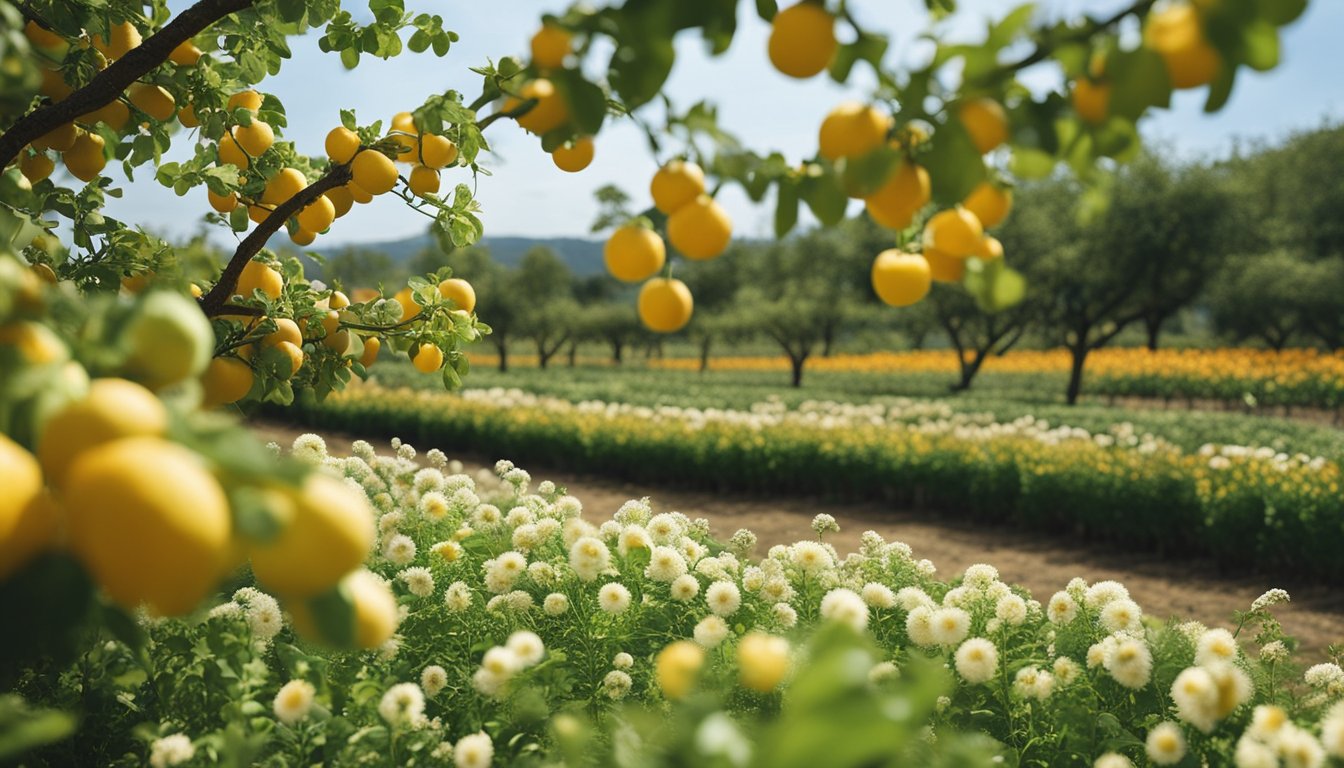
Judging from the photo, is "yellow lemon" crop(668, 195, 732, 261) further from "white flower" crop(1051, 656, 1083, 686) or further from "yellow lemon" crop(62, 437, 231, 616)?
"white flower" crop(1051, 656, 1083, 686)

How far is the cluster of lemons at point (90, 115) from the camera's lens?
7.38ft

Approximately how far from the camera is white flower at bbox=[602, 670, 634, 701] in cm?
208

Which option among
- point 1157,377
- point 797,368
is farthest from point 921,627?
point 797,368

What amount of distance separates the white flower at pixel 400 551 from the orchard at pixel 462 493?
0.04ft

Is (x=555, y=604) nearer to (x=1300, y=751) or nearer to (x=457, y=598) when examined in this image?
(x=457, y=598)

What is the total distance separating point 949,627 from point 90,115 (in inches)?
111

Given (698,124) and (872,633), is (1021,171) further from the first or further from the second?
(872,633)

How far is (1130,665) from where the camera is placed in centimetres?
210

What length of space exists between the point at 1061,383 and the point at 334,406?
23.4 meters

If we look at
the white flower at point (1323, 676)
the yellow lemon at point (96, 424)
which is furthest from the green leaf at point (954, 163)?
the white flower at point (1323, 676)

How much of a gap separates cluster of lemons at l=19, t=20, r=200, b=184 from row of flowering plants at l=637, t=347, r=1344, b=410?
26.9 metres

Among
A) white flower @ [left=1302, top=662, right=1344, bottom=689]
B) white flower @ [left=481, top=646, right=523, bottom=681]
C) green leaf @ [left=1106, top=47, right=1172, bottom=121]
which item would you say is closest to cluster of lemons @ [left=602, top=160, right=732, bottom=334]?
A: green leaf @ [left=1106, top=47, right=1172, bottom=121]

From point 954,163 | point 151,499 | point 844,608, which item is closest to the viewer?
point 151,499

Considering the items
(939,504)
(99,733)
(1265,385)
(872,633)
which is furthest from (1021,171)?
(1265,385)
